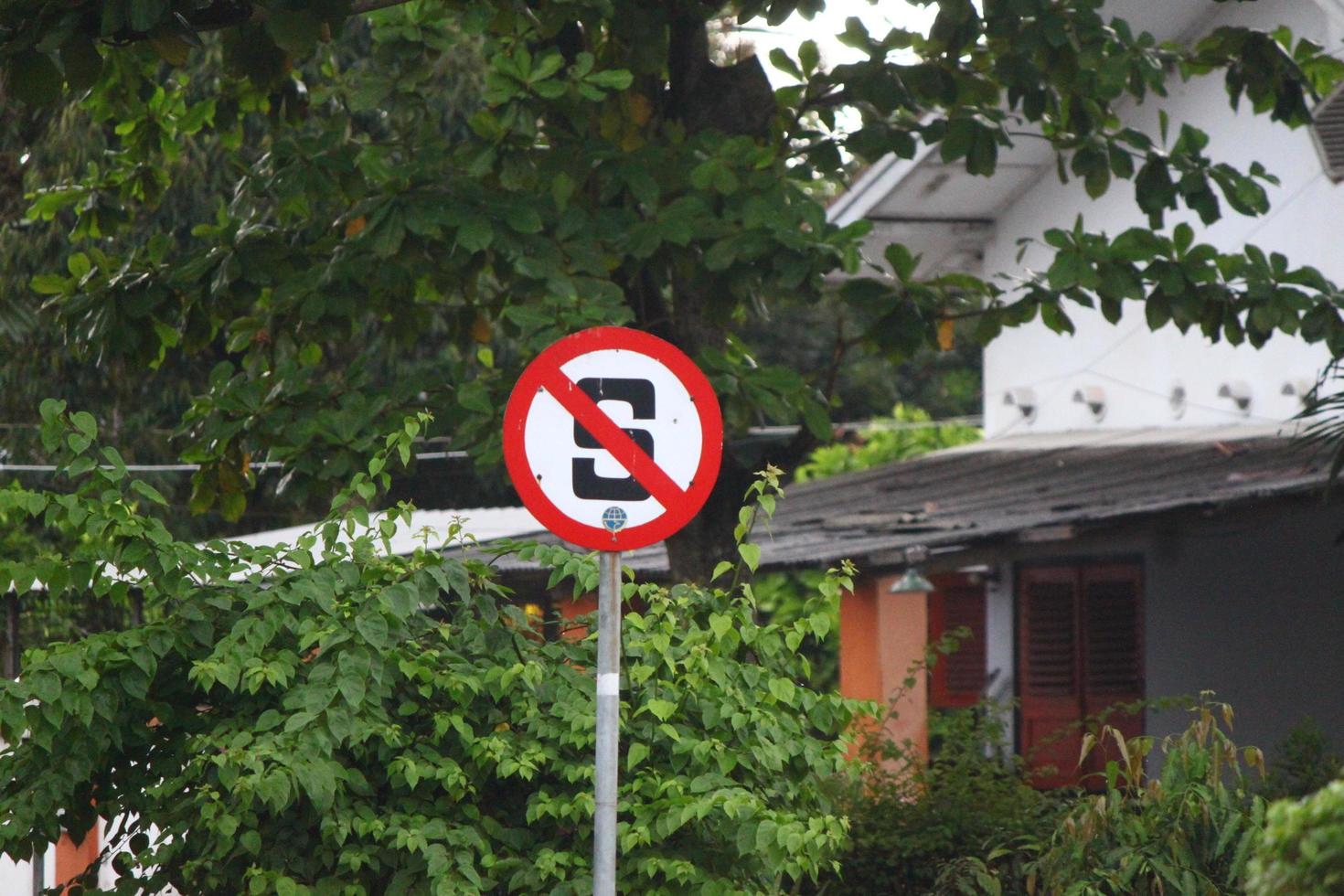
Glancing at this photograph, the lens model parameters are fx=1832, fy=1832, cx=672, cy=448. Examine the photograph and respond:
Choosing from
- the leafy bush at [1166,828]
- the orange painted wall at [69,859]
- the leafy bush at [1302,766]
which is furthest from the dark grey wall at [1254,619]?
the orange painted wall at [69,859]

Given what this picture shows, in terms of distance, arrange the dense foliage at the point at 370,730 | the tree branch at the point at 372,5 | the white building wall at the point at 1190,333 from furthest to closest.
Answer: the white building wall at the point at 1190,333 < the tree branch at the point at 372,5 < the dense foliage at the point at 370,730

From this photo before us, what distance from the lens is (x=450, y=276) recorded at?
888 cm

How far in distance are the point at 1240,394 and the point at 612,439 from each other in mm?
9515

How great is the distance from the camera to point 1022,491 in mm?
12047

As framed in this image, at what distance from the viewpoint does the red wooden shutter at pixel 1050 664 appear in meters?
13.3

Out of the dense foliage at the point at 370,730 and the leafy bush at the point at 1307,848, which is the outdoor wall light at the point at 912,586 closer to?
the dense foliage at the point at 370,730

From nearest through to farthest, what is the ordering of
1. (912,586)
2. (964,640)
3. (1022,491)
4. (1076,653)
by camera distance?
(1022,491)
(912,586)
(1076,653)
(964,640)

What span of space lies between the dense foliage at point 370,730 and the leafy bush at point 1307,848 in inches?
54.0

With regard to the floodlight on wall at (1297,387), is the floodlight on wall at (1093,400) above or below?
above

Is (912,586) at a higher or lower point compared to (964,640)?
higher

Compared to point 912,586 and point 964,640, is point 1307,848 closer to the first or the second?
point 912,586

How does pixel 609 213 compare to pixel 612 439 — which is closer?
pixel 612 439

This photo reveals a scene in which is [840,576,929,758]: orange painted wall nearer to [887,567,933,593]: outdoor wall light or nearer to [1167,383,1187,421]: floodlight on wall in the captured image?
[887,567,933,593]: outdoor wall light

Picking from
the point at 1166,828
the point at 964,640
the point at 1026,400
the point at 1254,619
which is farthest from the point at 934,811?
the point at 1026,400
